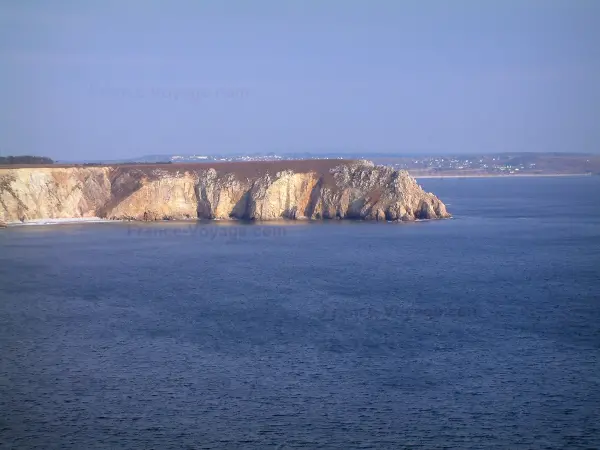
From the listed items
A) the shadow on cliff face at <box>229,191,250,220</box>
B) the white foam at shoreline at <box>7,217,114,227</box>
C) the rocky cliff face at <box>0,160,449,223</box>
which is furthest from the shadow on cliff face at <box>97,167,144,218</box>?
the shadow on cliff face at <box>229,191,250,220</box>

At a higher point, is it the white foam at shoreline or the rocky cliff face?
the rocky cliff face

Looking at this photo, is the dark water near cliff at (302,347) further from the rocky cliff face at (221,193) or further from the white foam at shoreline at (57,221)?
the rocky cliff face at (221,193)

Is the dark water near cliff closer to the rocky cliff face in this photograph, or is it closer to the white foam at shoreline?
the white foam at shoreline

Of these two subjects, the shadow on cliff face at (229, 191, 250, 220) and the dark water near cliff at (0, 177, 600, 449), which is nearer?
the dark water near cliff at (0, 177, 600, 449)

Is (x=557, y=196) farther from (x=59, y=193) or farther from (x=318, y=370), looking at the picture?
(x=318, y=370)

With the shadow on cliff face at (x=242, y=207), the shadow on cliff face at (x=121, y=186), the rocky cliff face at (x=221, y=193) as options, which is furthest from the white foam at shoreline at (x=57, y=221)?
the shadow on cliff face at (x=242, y=207)
